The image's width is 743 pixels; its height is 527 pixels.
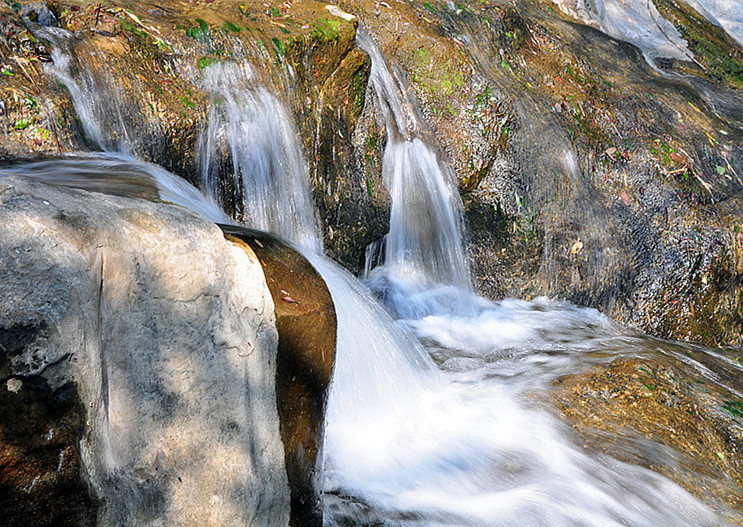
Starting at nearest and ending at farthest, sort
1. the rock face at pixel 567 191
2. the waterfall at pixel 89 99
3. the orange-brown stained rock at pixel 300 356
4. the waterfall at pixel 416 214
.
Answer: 1. the orange-brown stained rock at pixel 300 356
2. the waterfall at pixel 89 99
3. the waterfall at pixel 416 214
4. the rock face at pixel 567 191

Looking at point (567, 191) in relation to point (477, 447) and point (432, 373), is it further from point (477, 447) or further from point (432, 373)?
point (477, 447)

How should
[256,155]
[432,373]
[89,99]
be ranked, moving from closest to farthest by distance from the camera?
[89,99]
[432,373]
[256,155]

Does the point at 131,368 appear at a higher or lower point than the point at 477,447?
higher

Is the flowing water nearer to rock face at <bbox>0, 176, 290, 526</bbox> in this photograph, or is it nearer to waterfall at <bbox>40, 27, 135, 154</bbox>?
waterfall at <bbox>40, 27, 135, 154</bbox>

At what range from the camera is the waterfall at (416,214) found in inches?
237

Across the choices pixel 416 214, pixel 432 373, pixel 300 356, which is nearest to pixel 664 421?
pixel 432 373

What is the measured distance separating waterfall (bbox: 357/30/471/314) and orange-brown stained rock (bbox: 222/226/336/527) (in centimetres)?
336

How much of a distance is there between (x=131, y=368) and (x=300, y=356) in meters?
0.69

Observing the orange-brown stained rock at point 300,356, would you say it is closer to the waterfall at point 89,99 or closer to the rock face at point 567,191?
the waterfall at point 89,99

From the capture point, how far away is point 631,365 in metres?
4.47

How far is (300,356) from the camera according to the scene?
8.10ft

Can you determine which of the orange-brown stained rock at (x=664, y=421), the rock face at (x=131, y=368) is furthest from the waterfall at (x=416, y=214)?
the rock face at (x=131, y=368)

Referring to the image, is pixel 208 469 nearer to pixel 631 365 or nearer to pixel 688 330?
pixel 631 365

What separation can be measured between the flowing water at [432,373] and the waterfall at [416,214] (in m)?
0.01
